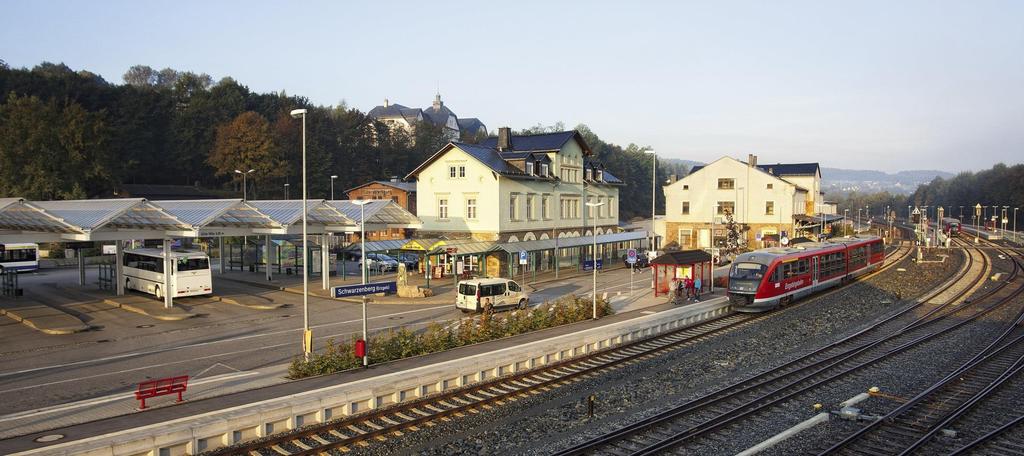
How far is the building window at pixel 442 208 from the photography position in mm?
51303

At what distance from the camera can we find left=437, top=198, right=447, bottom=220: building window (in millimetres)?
51303

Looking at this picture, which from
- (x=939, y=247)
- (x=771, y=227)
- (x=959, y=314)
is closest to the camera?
(x=959, y=314)

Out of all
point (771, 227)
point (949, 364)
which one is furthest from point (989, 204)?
point (949, 364)

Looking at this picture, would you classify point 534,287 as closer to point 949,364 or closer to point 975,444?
point 949,364

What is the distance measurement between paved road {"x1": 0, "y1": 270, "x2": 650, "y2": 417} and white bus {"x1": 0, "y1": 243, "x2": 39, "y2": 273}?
46.8ft

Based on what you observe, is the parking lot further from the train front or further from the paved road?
the train front

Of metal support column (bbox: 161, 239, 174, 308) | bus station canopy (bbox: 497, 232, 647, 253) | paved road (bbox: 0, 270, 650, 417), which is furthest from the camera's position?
bus station canopy (bbox: 497, 232, 647, 253)

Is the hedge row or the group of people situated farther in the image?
the group of people

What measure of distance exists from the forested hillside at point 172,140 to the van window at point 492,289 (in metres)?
50.7

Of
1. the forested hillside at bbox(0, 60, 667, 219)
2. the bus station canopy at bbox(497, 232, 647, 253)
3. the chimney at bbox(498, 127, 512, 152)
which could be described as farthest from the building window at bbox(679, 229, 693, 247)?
the forested hillside at bbox(0, 60, 667, 219)

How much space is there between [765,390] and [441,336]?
10.6m

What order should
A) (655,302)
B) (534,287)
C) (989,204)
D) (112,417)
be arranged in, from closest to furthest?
(112,417)
(655,302)
(534,287)
(989,204)

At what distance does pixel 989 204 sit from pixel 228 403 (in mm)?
160646

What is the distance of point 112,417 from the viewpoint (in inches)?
601
